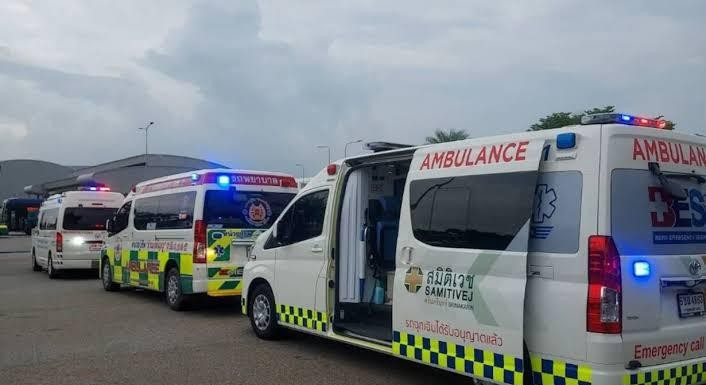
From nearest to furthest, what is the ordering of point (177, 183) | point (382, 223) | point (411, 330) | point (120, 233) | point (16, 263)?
1. point (411, 330)
2. point (382, 223)
3. point (177, 183)
4. point (120, 233)
5. point (16, 263)

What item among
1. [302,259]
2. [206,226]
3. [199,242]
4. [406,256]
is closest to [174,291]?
[199,242]

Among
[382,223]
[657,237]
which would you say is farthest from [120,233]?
[657,237]

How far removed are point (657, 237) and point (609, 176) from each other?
651 mm

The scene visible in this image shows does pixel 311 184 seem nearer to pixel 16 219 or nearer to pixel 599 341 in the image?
pixel 599 341

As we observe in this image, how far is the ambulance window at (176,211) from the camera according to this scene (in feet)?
35.0

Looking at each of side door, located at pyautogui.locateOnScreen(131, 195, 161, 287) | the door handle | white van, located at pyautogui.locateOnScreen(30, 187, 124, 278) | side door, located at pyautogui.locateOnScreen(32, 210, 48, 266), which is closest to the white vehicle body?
white van, located at pyautogui.locateOnScreen(30, 187, 124, 278)

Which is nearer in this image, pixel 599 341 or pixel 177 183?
pixel 599 341

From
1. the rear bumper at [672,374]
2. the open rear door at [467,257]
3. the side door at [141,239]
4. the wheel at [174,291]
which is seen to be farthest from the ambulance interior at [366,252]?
the side door at [141,239]

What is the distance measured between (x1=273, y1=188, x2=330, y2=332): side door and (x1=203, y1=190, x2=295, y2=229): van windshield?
254 centimetres

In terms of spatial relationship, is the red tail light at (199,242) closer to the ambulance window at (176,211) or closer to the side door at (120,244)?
the ambulance window at (176,211)

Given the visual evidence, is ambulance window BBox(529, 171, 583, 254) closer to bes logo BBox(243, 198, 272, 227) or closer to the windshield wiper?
the windshield wiper

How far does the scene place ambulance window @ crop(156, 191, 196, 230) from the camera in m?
10.7

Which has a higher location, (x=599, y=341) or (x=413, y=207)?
(x=413, y=207)

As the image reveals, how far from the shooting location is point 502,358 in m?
4.93
